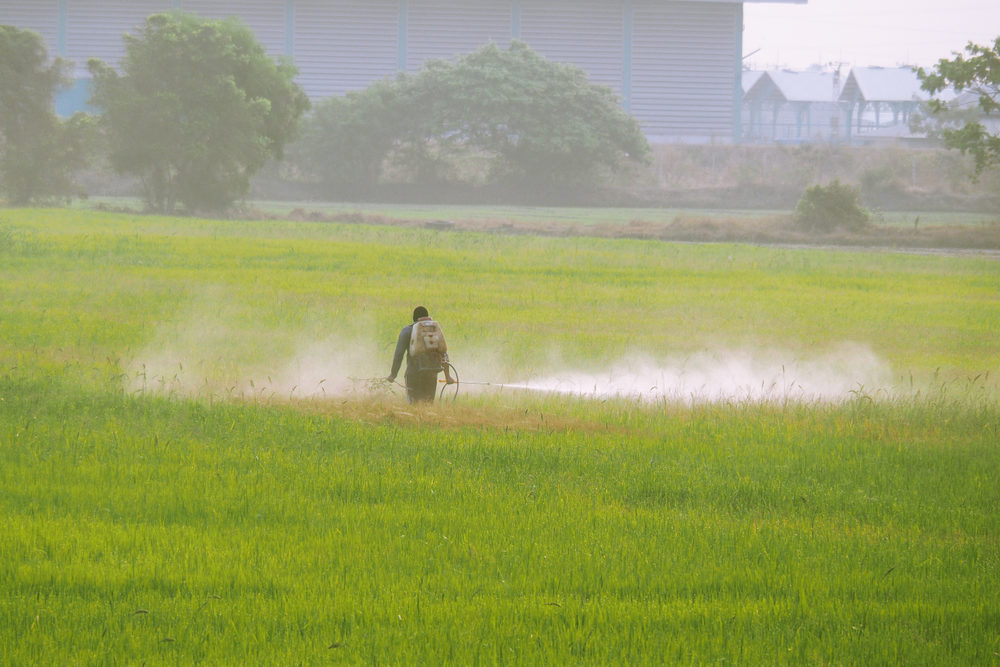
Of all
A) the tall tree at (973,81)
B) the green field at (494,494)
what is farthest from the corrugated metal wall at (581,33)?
the green field at (494,494)

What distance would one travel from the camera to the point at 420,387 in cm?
1212

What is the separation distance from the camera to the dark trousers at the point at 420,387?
39.3 ft

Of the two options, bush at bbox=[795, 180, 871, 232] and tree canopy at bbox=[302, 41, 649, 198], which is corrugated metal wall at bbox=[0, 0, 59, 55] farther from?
bush at bbox=[795, 180, 871, 232]

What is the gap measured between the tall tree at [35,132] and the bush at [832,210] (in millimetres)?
34349

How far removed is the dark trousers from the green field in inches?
9.9

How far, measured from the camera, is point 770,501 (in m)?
8.96

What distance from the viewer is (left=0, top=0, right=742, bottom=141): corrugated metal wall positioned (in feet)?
270

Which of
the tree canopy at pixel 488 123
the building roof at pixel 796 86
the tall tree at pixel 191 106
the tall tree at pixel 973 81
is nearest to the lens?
the tall tree at pixel 973 81

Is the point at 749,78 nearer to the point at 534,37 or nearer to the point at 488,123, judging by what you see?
the point at 534,37

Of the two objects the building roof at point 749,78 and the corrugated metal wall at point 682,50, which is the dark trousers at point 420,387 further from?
the building roof at point 749,78

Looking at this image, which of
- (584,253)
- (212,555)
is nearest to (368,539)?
(212,555)

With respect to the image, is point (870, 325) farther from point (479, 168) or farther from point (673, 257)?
point (479, 168)

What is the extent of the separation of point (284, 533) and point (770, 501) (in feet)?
12.3

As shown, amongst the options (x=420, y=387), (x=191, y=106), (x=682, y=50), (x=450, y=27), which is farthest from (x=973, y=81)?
(x=450, y=27)
